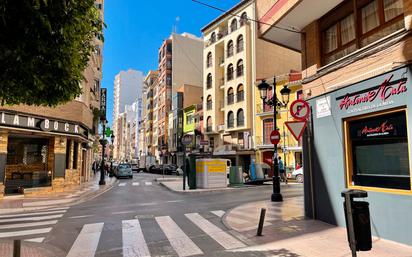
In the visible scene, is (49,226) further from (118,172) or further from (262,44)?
(262,44)

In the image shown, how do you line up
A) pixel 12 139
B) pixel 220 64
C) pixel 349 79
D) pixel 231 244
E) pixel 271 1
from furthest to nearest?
pixel 220 64 < pixel 12 139 < pixel 271 1 < pixel 349 79 < pixel 231 244

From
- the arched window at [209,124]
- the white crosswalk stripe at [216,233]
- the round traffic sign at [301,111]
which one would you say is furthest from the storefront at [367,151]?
the arched window at [209,124]

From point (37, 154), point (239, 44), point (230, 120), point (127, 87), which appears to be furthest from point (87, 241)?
point (127, 87)

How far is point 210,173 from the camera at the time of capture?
19.8 m

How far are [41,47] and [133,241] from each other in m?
4.60

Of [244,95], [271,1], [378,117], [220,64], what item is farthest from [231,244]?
[220,64]

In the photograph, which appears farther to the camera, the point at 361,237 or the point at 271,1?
the point at 271,1

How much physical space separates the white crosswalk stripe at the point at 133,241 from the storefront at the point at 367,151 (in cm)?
481

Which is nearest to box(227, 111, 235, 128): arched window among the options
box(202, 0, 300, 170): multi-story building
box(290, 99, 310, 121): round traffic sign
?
box(202, 0, 300, 170): multi-story building

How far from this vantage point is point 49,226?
9.34m

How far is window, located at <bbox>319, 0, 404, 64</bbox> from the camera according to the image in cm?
743

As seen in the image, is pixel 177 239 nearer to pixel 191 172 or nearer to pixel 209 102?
pixel 191 172

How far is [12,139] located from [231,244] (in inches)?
639

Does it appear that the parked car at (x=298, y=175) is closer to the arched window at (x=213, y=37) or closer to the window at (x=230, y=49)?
the window at (x=230, y=49)
